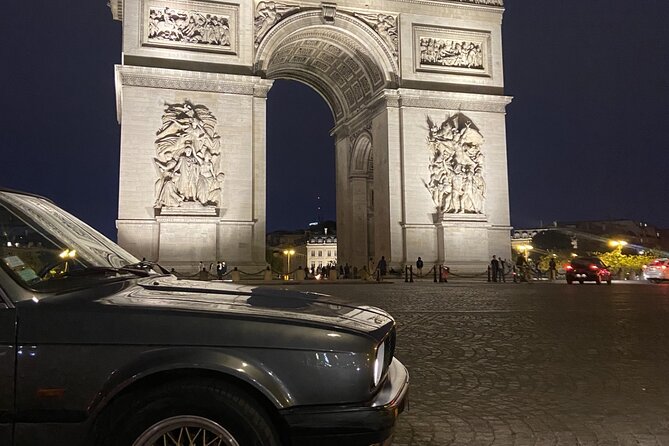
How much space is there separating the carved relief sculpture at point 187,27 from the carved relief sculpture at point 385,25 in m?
5.73

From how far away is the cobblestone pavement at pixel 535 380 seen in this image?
11.3 ft

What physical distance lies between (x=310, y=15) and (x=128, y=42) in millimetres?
6981

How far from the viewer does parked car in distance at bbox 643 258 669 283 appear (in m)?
26.3

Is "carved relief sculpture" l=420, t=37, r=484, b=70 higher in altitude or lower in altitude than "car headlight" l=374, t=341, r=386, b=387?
Answer: higher

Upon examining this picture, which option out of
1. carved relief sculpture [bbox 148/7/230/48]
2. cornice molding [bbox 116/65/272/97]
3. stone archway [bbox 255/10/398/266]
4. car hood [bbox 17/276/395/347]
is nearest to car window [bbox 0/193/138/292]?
car hood [bbox 17/276/395/347]

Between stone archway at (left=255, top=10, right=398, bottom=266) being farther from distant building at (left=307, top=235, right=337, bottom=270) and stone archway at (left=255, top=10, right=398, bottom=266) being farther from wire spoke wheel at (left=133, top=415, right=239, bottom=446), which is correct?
distant building at (left=307, top=235, right=337, bottom=270)

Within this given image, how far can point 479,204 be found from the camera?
2367 cm

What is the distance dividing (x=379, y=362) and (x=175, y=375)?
0.75 m

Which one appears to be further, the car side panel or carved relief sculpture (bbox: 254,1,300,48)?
carved relief sculpture (bbox: 254,1,300,48)

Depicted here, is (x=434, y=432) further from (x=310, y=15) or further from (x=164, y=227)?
(x=310, y=15)

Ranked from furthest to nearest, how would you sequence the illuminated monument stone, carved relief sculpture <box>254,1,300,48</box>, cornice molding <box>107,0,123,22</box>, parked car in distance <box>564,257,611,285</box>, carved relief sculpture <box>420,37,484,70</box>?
cornice molding <box>107,0,123,22</box>, carved relief sculpture <box>420,37,484,70</box>, parked car in distance <box>564,257,611,285</box>, carved relief sculpture <box>254,1,300,48</box>, the illuminated monument stone

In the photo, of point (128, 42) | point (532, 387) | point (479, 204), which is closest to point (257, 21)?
point (128, 42)

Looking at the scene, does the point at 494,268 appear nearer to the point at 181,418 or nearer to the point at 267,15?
the point at 267,15

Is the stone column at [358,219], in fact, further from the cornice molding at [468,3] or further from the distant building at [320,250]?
the distant building at [320,250]
